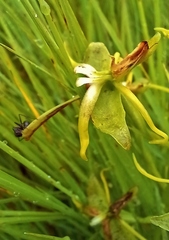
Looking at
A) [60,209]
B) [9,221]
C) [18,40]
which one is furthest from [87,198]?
[18,40]

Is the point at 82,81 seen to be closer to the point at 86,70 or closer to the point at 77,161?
the point at 86,70

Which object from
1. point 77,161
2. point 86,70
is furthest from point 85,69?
point 77,161

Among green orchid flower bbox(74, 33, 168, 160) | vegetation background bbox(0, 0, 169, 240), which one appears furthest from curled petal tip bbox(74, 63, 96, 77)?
vegetation background bbox(0, 0, 169, 240)

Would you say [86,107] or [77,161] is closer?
[86,107]

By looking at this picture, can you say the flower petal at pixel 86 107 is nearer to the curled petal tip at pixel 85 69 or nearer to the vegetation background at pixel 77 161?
the curled petal tip at pixel 85 69

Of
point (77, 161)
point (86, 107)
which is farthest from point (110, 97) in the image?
point (77, 161)

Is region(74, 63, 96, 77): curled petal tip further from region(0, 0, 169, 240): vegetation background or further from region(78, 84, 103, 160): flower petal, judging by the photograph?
region(0, 0, 169, 240): vegetation background

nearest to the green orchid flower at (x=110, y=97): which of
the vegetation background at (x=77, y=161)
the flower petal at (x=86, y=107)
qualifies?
the flower petal at (x=86, y=107)

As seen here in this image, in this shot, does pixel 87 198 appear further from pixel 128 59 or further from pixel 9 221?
pixel 128 59
